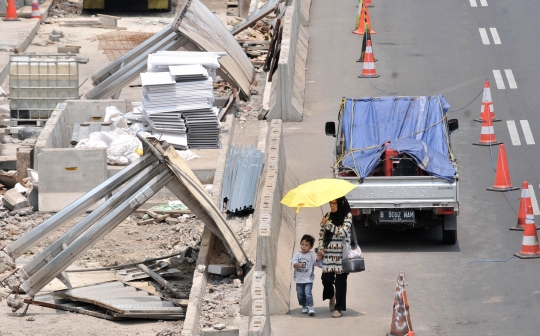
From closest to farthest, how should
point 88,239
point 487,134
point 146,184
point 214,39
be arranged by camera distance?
point 88,239 < point 146,184 < point 487,134 < point 214,39

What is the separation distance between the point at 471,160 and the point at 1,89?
12150mm

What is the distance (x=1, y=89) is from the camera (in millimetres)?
27953

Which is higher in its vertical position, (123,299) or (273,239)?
(273,239)

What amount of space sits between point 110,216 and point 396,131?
4.99 meters

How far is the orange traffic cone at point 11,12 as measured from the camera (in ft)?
117

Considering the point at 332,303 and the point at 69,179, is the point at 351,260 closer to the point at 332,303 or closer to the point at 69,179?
the point at 332,303

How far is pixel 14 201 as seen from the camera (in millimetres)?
20672

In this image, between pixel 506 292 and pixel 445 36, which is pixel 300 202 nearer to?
pixel 506 292

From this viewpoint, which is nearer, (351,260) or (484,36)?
(351,260)

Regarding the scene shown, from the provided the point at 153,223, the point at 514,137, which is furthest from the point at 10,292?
the point at 514,137

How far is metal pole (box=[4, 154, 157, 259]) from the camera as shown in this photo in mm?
16219

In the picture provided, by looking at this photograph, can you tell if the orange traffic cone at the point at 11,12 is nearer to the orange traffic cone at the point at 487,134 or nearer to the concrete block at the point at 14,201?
the concrete block at the point at 14,201

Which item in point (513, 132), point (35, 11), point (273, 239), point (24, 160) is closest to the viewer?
point (273, 239)

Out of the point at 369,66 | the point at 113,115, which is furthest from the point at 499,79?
the point at 113,115
